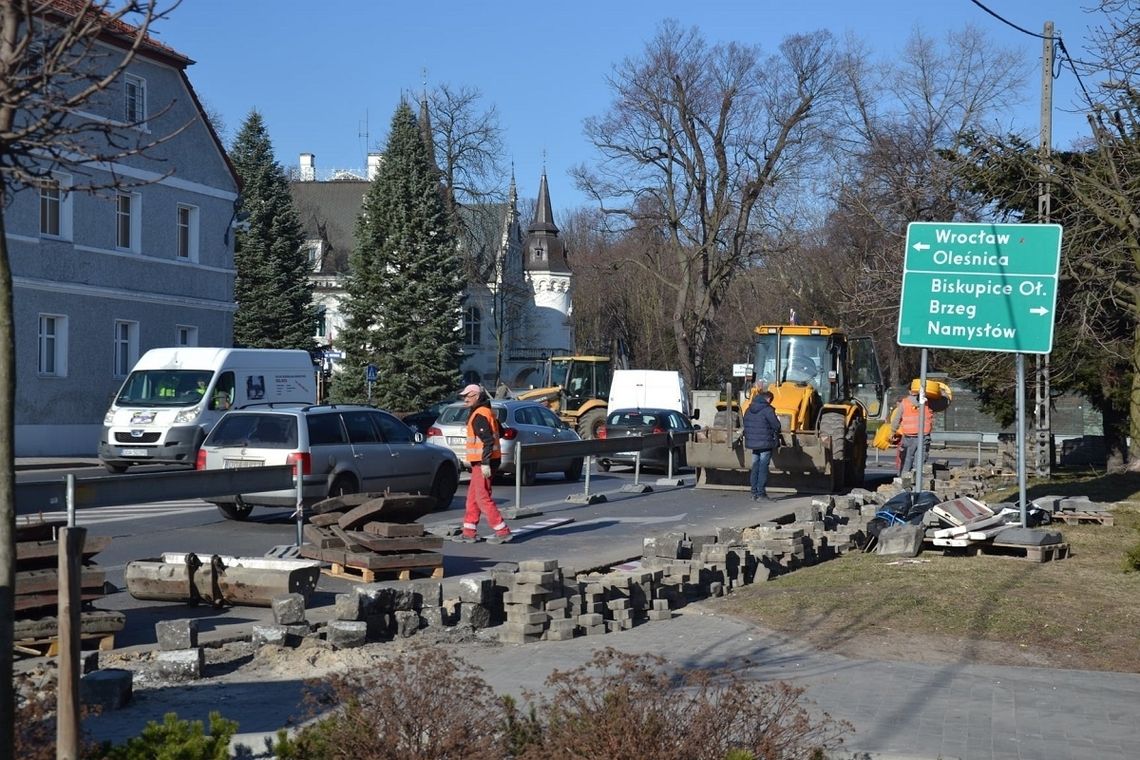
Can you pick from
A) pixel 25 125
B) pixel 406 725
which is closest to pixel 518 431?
pixel 406 725

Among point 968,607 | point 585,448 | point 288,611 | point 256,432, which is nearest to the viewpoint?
point 288,611

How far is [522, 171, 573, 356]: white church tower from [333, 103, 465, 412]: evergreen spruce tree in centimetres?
3804

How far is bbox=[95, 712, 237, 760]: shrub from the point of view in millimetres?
4828

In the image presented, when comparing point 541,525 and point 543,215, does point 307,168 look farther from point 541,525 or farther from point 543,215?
point 541,525

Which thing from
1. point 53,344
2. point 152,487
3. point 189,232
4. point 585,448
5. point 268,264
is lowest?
point 152,487

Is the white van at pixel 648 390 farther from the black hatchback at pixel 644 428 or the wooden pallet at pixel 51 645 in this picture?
the wooden pallet at pixel 51 645

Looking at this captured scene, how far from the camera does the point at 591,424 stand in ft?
111

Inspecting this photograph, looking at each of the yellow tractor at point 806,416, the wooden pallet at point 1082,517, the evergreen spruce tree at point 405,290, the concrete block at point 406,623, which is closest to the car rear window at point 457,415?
the yellow tractor at point 806,416

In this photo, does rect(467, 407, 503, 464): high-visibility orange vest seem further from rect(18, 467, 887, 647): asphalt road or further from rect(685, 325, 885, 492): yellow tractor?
rect(685, 325, 885, 492): yellow tractor

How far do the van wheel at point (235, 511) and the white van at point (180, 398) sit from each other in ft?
27.2

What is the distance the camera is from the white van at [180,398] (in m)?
25.9

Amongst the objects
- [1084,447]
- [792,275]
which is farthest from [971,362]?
[792,275]

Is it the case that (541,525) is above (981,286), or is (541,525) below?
below

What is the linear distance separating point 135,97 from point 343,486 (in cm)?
2164
